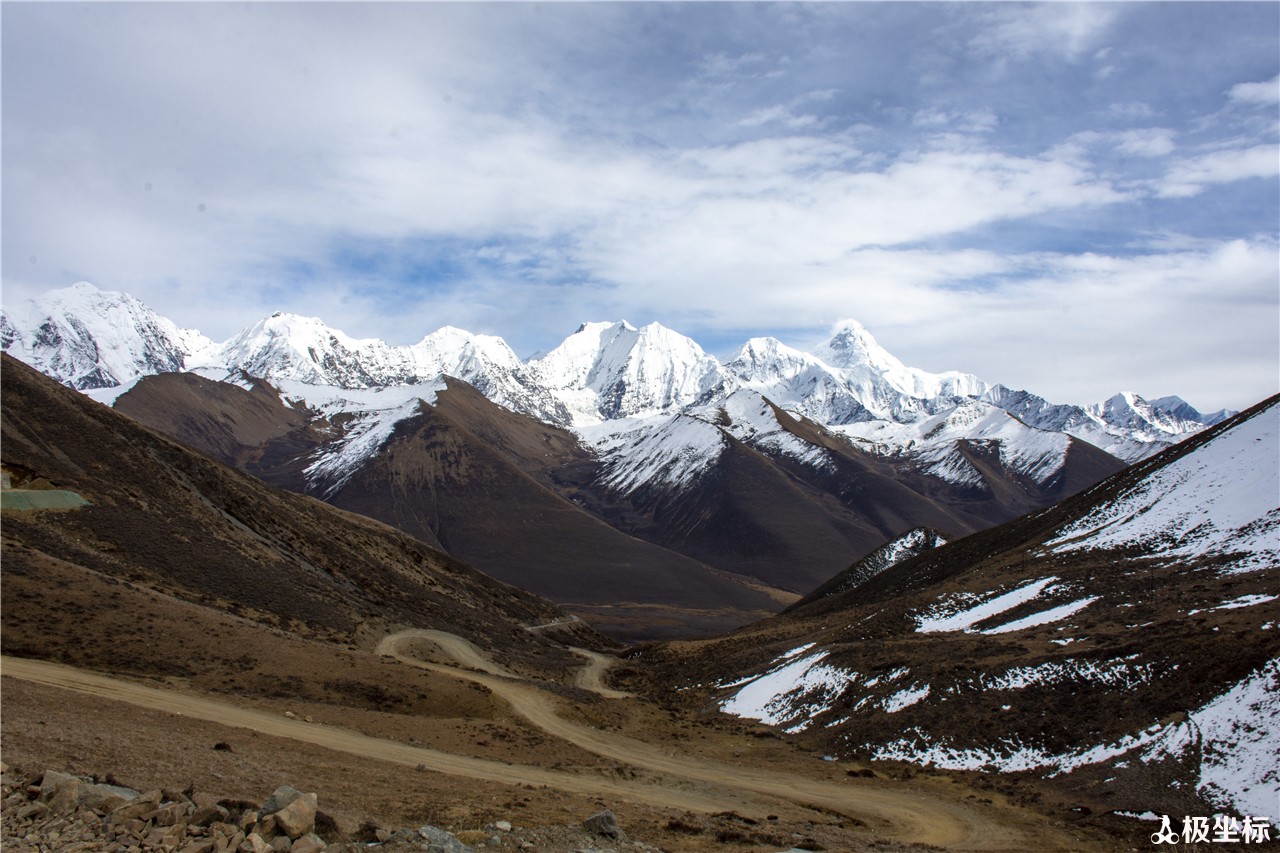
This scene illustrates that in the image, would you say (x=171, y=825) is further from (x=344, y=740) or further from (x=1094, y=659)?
(x=1094, y=659)

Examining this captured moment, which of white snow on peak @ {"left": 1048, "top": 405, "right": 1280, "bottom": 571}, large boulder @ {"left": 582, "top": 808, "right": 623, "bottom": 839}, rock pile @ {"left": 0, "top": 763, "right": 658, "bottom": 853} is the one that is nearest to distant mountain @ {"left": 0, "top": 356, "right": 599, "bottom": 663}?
rock pile @ {"left": 0, "top": 763, "right": 658, "bottom": 853}

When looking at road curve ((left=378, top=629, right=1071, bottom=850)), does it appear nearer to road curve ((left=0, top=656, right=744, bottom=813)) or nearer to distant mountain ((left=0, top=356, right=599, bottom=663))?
road curve ((left=0, top=656, right=744, bottom=813))

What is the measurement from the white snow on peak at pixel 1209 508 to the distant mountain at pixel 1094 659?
0.18 m

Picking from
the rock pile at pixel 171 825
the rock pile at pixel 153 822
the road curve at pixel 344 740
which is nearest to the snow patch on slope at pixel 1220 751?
the road curve at pixel 344 740

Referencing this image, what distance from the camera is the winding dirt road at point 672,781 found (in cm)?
2602

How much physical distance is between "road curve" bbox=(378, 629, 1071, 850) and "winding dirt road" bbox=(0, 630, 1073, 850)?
0.04 metres

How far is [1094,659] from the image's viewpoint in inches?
1355

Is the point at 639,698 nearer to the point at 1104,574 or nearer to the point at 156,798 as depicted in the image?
the point at 1104,574

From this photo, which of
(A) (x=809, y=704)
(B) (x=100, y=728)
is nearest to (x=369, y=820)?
(B) (x=100, y=728)

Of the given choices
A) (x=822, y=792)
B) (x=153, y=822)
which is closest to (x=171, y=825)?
(x=153, y=822)

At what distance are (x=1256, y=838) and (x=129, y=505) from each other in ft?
200

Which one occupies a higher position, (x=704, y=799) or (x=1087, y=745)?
(x=1087, y=745)

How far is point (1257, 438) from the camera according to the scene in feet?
209

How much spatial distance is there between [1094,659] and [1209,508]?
3001 centimetres
